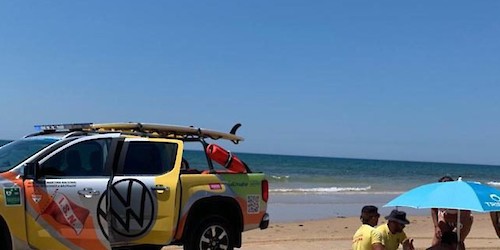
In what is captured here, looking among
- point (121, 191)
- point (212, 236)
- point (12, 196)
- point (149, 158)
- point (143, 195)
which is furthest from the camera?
point (212, 236)

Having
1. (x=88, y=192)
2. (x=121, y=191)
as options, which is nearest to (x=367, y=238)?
(x=121, y=191)

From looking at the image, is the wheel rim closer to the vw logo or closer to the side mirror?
the vw logo

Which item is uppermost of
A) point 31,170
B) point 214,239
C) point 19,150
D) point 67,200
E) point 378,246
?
point 19,150

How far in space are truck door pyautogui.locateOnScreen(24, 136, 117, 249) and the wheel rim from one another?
4.42ft

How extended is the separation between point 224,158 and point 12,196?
8.94 ft

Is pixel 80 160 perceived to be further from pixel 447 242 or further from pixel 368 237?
pixel 447 242

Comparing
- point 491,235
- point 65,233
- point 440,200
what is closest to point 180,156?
point 65,233

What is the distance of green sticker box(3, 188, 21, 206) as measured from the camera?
22.5 ft

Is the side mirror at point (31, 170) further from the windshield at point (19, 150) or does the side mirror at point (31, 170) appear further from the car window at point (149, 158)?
the car window at point (149, 158)

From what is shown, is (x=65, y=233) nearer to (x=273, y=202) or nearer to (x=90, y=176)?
(x=90, y=176)

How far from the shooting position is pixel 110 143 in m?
7.70

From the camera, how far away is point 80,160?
7.55m

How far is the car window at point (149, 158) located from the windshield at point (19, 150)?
916mm

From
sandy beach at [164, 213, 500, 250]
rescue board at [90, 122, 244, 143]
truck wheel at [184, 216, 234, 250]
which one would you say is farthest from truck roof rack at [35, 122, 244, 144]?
sandy beach at [164, 213, 500, 250]
